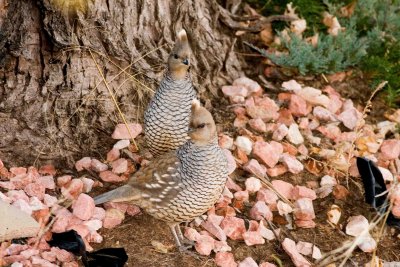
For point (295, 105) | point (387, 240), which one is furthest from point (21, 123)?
point (387, 240)

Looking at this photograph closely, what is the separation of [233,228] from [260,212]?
242 millimetres

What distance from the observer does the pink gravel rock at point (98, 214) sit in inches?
163

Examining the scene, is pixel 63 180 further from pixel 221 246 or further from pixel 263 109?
pixel 263 109

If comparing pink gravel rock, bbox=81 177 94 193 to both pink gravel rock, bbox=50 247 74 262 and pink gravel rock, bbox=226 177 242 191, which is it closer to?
pink gravel rock, bbox=50 247 74 262

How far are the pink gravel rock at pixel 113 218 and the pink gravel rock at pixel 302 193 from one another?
107 centimetres

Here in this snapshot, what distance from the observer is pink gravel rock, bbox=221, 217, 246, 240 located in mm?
4239

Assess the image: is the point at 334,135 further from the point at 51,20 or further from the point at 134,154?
the point at 51,20

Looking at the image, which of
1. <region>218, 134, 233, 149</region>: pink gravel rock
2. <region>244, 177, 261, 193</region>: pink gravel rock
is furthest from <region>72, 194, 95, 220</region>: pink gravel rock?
<region>218, 134, 233, 149</region>: pink gravel rock

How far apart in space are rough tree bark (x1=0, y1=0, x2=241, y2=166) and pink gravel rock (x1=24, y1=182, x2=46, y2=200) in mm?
276

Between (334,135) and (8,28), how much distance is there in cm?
223

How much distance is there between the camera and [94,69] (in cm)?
464

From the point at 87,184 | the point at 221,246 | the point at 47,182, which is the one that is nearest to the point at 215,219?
the point at 221,246

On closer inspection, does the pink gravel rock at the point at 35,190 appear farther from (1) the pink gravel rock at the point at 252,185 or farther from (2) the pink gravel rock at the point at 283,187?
A: (2) the pink gravel rock at the point at 283,187

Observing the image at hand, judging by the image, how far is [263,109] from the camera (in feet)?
17.2
